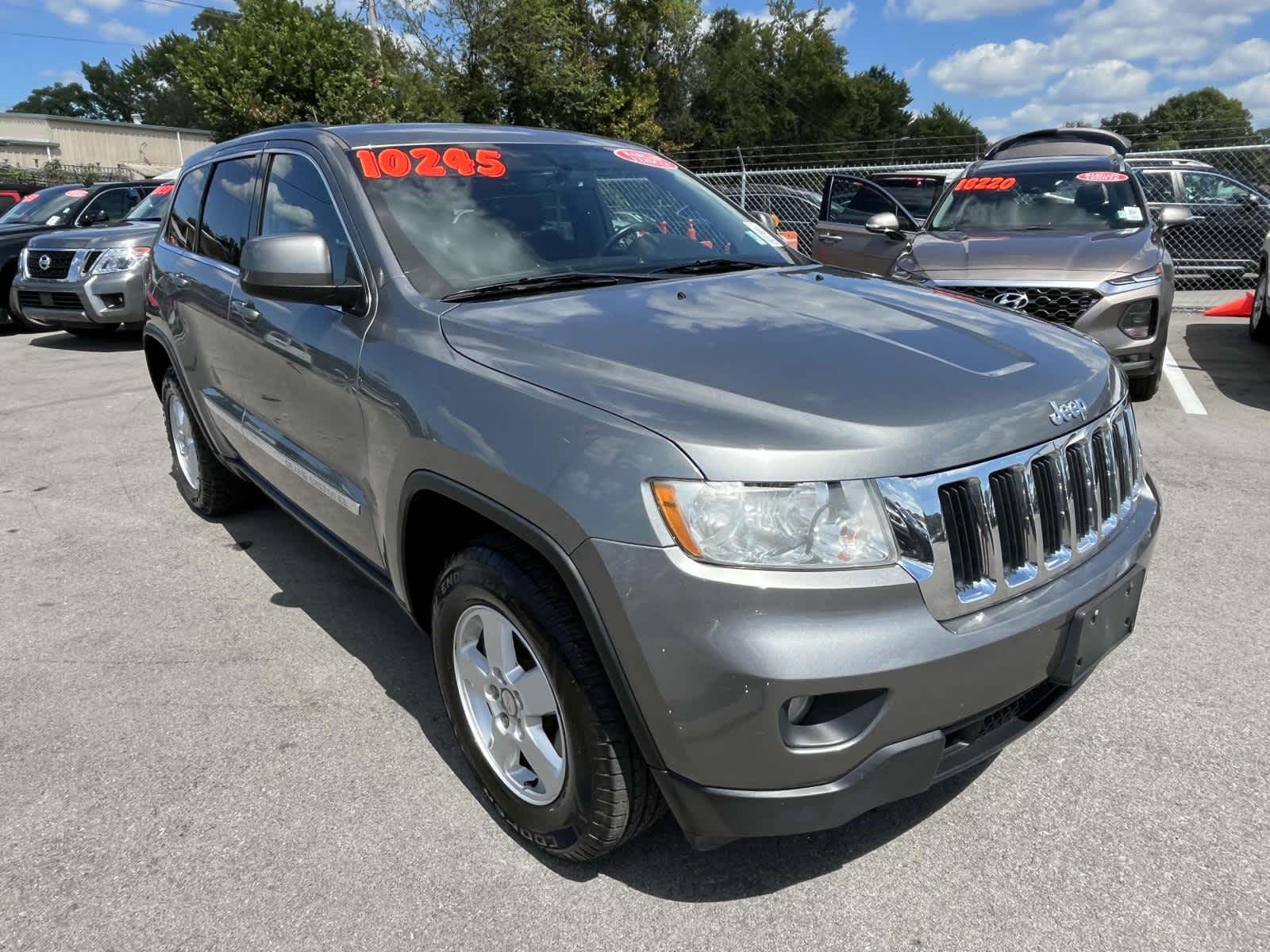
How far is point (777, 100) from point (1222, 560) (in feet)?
200

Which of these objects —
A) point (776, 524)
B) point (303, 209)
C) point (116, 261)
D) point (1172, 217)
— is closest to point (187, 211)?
point (303, 209)

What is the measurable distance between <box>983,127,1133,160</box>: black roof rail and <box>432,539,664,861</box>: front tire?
33.9ft

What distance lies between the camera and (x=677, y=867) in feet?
7.89

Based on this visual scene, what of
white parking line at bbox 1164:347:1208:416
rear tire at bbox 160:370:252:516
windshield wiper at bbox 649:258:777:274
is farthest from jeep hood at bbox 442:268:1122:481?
white parking line at bbox 1164:347:1208:416

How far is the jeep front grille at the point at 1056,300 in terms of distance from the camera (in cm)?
612

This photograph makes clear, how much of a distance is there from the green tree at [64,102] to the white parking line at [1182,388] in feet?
401

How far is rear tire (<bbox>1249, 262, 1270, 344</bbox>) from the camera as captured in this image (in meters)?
8.73

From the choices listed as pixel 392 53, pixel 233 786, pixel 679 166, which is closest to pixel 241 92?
pixel 392 53

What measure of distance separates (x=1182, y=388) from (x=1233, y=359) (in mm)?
1689

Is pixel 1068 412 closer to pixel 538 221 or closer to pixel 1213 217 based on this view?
pixel 538 221

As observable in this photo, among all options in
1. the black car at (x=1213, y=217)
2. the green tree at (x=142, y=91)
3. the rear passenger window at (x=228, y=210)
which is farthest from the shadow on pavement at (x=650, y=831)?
the green tree at (x=142, y=91)

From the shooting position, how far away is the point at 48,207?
41.9 feet

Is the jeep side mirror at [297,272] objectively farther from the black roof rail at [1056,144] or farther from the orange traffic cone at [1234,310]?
the orange traffic cone at [1234,310]

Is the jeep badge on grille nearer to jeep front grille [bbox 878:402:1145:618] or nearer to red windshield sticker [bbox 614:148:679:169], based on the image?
jeep front grille [bbox 878:402:1145:618]
